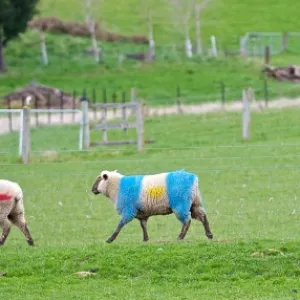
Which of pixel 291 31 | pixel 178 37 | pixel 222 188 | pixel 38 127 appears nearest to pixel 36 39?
pixel 178 37

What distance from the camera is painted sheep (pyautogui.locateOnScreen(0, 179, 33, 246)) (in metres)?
17.0

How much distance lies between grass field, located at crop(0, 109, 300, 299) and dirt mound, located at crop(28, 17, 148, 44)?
32.0 metres

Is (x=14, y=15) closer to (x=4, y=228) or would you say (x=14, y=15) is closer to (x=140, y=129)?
(x=140, y=129)

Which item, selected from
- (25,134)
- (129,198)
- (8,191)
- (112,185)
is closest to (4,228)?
(8,191)

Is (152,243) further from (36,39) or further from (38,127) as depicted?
(36,39)

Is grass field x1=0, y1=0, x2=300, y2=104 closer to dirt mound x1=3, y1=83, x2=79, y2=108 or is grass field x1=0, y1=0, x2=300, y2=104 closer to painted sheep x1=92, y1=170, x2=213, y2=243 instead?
dirt mound x1=3, y1=83, x2=79, y2=108

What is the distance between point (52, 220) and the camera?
20391 mm

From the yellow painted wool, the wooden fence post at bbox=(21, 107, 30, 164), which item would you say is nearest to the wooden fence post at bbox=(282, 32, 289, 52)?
the wooden fence post at bbox=(21, 107, 30, 164)

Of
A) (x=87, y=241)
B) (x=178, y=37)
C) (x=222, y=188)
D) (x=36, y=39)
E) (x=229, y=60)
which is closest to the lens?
(x=87, y=241)

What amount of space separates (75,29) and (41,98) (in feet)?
76.2

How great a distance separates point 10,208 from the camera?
17.1 meters

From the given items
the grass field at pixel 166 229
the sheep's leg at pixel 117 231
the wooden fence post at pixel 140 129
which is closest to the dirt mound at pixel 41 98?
the grass field at pixel 166 229

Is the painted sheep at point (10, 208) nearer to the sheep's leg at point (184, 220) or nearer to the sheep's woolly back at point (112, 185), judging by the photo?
the sheep's woolly back at point (112, 185)

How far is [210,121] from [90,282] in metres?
23.9
